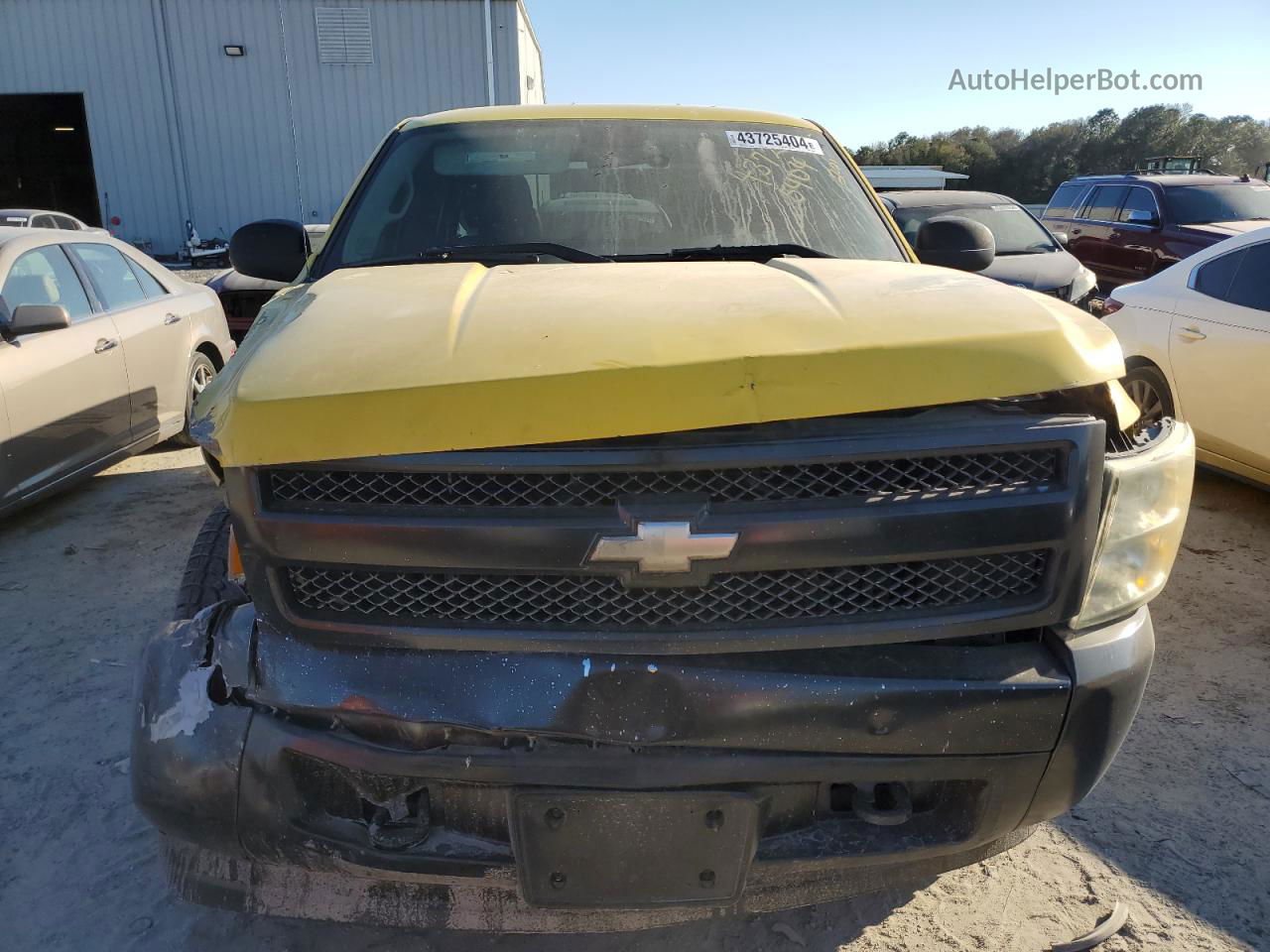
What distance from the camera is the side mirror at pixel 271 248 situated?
9.70 feet

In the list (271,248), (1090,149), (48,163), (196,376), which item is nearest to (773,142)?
(271,248)

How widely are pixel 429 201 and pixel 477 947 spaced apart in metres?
2.14

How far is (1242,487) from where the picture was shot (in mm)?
5605

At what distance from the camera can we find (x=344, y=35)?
1825 centimetres

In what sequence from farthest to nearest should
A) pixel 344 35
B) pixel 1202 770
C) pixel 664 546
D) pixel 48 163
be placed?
pixel 48 163
pixel 344 35
pixel 1202 770
pixel 664 546

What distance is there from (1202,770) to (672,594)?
2.23m

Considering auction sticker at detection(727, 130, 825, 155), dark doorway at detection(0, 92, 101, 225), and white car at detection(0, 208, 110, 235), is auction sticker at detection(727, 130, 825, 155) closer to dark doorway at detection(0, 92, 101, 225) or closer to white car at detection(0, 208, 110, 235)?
white car at detection(0, 208, 110, 235)

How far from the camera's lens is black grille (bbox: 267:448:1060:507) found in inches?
61.6

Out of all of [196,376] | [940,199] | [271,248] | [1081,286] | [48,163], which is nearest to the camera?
[271,248]

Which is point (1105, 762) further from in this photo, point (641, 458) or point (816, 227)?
point (816, 227)

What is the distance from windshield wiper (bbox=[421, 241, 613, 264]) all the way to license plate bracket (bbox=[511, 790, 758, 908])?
1.54 meters

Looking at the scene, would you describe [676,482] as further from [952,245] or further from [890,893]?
[952,245]

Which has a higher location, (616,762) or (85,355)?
(616,762)

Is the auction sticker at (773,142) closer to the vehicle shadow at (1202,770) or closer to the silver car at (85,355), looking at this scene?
the vehicle shadow at (1202,770)
